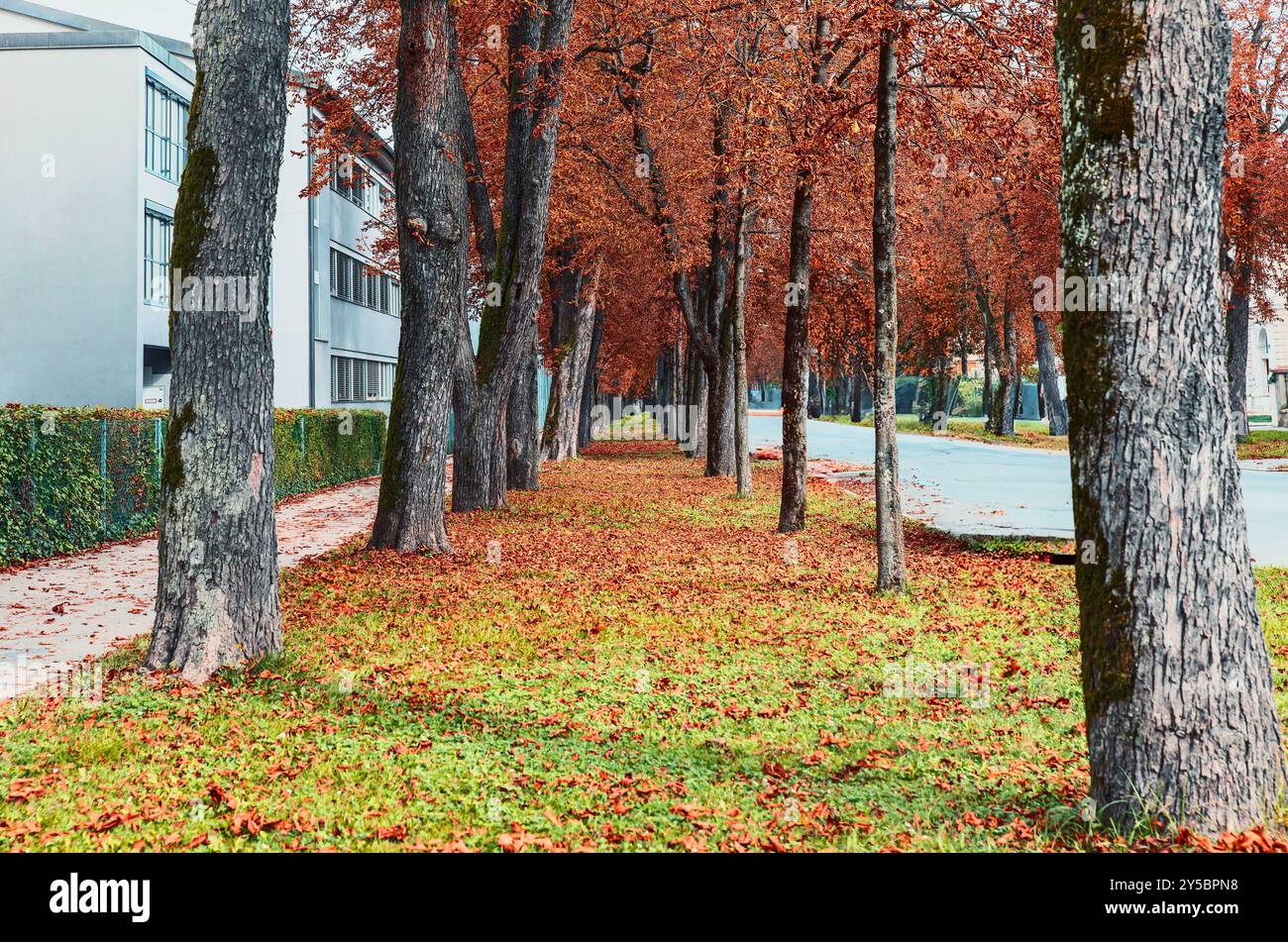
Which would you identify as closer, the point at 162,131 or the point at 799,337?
the point at 799,337

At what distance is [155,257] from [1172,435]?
2544 centimetres

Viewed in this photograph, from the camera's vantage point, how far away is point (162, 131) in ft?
84.2

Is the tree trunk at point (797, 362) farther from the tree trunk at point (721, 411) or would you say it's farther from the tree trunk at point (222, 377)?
the tree trunk at point (721, 411)

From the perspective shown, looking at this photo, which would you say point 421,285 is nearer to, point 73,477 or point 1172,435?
point 73,477

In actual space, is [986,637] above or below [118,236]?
below

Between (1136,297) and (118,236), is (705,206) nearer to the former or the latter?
(118,236)

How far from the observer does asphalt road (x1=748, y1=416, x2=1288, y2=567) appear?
14453 mm

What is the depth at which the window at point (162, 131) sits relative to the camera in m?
25.0

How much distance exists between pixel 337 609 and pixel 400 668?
2.22 meters

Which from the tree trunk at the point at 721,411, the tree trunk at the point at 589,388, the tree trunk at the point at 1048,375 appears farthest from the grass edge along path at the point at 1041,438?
the tree trunk at the point at 589,388

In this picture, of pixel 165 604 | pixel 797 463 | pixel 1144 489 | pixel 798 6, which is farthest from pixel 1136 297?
pixel 798 6

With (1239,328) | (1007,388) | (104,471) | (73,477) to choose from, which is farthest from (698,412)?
(73,477)

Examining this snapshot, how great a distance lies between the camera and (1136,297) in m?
4.04

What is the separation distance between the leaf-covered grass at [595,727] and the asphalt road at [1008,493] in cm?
402
